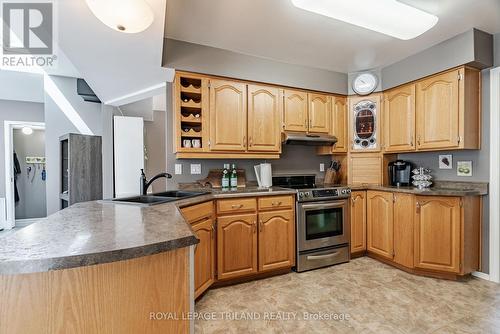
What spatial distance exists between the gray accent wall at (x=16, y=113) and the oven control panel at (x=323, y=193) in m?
5.36

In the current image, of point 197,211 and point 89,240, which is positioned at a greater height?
point 89,240

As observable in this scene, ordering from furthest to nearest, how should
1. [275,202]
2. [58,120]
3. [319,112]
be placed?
[58,120], [319,112], [275,202]

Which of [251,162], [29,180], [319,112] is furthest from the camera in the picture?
[29,180]

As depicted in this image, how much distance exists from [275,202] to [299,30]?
5.57 feet

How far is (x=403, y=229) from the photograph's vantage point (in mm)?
2662

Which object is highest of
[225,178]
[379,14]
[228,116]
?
[379,14]

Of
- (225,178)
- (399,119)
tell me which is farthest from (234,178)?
(399,119)

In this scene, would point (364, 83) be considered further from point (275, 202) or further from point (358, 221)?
point (275, 202)

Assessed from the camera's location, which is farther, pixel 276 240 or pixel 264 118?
pixel 264 118

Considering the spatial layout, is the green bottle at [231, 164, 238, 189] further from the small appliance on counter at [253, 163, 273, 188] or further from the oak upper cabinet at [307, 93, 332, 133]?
the oak upper cabinet at [307, 93, 332, 133]

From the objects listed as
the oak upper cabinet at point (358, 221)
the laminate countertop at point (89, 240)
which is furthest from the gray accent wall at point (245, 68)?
the laminate countertop at point (89, 240)

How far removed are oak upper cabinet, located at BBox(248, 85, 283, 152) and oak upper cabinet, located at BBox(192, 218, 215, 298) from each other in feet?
3.53

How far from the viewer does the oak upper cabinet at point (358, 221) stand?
9.83 ft

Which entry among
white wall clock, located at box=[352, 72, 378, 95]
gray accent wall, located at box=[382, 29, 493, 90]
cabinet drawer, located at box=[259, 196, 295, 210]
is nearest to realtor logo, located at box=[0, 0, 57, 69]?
cabinet drawer, located at box=[259, 196, 295, 210]
